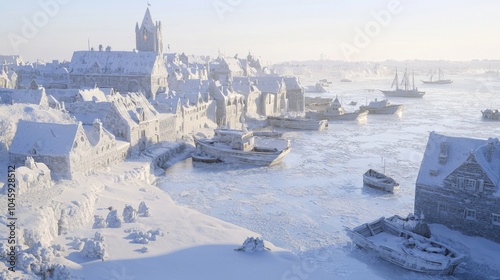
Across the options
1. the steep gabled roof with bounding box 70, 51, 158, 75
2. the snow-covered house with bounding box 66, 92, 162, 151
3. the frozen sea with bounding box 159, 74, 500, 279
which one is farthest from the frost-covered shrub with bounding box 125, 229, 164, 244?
the steep gabled roof with bounding box 70, 51, 158, 75

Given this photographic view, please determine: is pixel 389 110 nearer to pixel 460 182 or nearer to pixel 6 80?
pixel 460 182

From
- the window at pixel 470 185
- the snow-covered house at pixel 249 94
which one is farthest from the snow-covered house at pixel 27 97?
the window at pixel 470 185

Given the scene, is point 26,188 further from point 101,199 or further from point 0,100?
point 0,100

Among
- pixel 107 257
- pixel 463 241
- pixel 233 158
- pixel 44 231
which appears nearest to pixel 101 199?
pixel 44 231

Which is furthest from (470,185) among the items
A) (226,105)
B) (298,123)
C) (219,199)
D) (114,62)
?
(114,62)

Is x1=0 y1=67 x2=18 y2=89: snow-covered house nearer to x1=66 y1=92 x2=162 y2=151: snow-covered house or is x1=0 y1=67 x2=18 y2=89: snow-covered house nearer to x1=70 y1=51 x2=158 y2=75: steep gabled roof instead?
x1=70 y1=51 x2=158 y2=75: steep gabled roof
